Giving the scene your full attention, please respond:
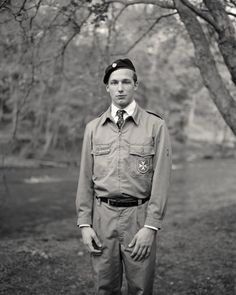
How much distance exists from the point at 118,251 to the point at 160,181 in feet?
2.06

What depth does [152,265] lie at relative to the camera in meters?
2.88

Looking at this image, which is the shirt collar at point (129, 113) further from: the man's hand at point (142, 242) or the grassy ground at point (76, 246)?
the grassy ground at point (76, 246)

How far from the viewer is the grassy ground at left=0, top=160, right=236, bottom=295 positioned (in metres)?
4.63

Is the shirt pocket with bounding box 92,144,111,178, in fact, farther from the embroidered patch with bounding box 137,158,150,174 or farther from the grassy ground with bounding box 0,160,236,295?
the grassy ground with bounding box 0,160,236,295

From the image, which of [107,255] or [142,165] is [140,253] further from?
[142,165]

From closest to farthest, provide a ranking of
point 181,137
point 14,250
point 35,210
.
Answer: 1. point 14,250
2. point 35,210
3. point 181,137

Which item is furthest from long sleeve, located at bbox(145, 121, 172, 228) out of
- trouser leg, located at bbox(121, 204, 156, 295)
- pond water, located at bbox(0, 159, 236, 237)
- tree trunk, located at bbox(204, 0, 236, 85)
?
pond water, located at bbox(0, 159, 236, 237)

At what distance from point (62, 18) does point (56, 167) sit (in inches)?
594

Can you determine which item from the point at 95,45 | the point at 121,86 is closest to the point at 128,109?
the point at 121,86

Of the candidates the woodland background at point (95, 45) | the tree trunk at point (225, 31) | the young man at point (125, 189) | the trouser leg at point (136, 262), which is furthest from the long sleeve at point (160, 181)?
the tree trunk at point (225, 31)

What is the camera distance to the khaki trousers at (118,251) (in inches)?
111

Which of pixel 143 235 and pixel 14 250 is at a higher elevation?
pixel 143 235

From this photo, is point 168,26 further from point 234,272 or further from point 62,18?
point 234,272

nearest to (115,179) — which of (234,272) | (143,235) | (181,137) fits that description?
(143,235)
